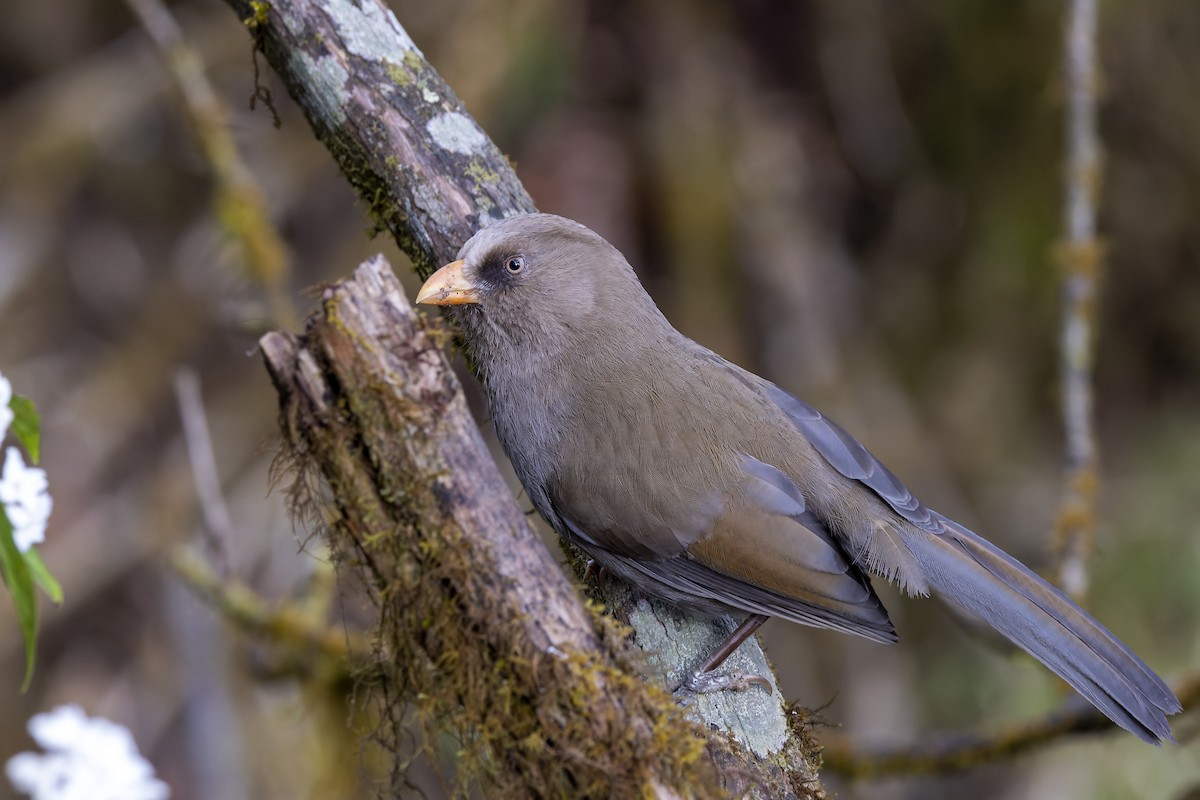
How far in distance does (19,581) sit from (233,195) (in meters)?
2.97

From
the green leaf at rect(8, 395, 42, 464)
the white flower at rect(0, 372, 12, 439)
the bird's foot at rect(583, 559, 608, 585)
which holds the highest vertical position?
the white flower at rect(0, 372, 12, 439)

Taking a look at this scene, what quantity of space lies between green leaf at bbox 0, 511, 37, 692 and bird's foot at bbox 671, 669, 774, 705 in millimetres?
1340

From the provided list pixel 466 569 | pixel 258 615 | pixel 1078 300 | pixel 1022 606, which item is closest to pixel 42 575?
pixel 466 569

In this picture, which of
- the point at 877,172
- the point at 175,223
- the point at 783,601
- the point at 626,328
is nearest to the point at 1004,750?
the point at 783,601

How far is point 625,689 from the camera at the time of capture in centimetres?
212

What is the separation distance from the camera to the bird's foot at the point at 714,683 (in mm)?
2561

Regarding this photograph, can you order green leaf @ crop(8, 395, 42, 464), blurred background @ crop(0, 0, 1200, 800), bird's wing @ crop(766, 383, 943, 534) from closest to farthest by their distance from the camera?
green leaf @ crop(8, 395, 42, 464)
bird's wing @ crop(766, 383, 943, 534)
blurred background @ crop(0, 0, 1200, 800)

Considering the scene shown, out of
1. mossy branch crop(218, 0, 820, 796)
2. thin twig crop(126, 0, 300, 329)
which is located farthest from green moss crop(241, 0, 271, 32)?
thin twig crop(126, 0, 300, 329)

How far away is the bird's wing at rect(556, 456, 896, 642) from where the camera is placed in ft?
9.09

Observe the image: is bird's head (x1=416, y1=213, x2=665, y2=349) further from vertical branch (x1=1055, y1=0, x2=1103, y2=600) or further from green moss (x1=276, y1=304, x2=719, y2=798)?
vertical branch (x1=1055, y1=0, x2=1103, y2=600)

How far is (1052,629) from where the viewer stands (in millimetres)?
2744

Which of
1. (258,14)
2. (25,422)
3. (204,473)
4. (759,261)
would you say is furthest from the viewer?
(759,261)

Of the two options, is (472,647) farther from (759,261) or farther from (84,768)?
(759,261)

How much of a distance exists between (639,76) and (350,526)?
4.81 meters
